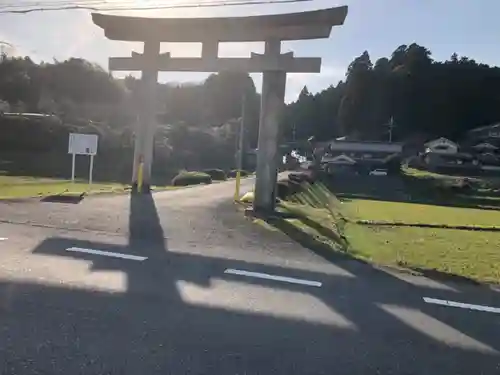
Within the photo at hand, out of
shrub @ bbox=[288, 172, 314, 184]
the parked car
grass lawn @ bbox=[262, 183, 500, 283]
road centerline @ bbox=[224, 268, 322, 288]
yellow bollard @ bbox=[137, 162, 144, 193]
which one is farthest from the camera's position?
the parked car

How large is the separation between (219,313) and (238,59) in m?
9.14

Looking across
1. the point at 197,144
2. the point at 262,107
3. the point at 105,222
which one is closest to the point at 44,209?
the point at 105,222

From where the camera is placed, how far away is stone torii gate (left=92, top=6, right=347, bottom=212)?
38.3 ft

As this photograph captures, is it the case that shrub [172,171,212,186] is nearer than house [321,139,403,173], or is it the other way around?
shrub [172,171,212,186]

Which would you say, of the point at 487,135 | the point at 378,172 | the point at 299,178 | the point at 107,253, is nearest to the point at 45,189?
the point at 107,253

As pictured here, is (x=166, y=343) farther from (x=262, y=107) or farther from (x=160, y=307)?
Answer: (x=262, y=107)

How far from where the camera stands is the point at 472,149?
66.4 metres

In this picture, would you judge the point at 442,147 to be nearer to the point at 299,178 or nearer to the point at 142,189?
the point at 299,178

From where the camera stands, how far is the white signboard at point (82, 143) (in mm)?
14445

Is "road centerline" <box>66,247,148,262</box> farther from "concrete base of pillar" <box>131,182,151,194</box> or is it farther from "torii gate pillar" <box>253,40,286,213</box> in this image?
"concrete base of pillar" <box>131,182,151,194</box>

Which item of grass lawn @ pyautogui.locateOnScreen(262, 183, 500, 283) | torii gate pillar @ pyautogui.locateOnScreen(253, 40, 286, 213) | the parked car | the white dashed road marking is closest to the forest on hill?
torii gate pillar @ pyautogui.locateOnScreen(253, 40, 286, 213)

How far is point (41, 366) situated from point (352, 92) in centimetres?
7818

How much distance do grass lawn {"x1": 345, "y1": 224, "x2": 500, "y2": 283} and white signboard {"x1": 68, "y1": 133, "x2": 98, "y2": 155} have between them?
24.8ft

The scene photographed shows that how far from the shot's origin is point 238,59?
12.6m
